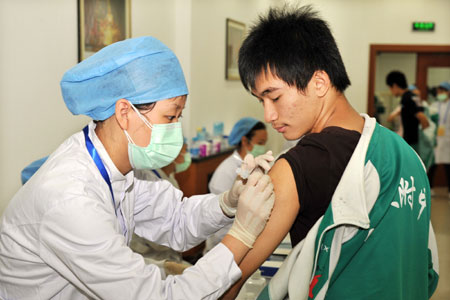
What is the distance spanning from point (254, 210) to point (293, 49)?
0.43 m

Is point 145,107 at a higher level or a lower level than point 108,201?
higher

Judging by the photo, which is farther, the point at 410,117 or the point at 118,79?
the point at 410,117

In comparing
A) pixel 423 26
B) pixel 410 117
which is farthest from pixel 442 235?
pixel 423 26

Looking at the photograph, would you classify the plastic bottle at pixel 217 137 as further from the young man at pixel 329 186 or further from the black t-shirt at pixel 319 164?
the black t-shirt at pixel 319 164

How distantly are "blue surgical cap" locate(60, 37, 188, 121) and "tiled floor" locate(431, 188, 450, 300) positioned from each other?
10.1ft

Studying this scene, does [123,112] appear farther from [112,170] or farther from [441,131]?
[441,131]

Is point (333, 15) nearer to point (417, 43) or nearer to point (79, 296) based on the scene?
point (417, 43)

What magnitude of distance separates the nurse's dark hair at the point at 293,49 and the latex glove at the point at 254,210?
271 mm

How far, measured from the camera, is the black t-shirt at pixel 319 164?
114 centimetres

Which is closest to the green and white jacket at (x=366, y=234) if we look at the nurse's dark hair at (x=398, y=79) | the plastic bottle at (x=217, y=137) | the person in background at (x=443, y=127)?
the plastic bottle at (x=217, y=137)

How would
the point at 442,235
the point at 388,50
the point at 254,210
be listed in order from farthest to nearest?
the point at 388,50 < the point at 442,235 < the point at 254,210

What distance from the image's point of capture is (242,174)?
148cm

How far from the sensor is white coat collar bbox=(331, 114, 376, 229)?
3.50ft

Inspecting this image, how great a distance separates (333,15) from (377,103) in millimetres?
1675
